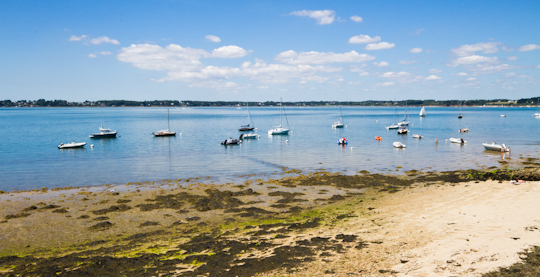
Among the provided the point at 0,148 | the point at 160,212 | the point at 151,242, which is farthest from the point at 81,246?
the point at 0,148

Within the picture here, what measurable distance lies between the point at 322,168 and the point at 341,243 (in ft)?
79.5

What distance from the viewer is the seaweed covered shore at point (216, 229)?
37.0ft

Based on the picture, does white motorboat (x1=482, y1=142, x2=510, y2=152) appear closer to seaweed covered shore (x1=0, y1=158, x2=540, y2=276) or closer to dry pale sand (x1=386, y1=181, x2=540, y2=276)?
seaweed covered shore (x1=0, y1=158, x2=540, y2=276)

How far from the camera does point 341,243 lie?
12.8m

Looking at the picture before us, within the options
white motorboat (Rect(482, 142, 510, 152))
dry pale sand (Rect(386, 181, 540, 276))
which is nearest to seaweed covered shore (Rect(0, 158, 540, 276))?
dry pale sand (Rect(386, 181, 540, 276))

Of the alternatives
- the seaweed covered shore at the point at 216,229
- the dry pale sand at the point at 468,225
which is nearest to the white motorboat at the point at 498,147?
the seaweed covered shore at the point at 216,229

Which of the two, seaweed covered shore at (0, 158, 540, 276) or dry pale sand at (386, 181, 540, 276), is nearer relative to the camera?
dry pale sand at (386, 181, 540, 276)

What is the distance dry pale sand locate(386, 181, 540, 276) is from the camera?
10.2m

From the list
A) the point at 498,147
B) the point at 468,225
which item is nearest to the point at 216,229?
the point at 468,225

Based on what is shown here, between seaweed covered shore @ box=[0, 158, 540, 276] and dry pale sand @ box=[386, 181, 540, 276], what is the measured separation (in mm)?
670

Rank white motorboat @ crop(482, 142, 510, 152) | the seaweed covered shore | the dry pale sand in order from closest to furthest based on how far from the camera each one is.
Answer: the dry pale sand → the seaweed covered shore → white motorboat @ crop(482, 142, 510, 152)

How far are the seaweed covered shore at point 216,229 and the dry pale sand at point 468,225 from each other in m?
0.67

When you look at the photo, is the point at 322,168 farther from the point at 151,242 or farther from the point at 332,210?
the point at 151,242

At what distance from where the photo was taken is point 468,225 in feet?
46.5
